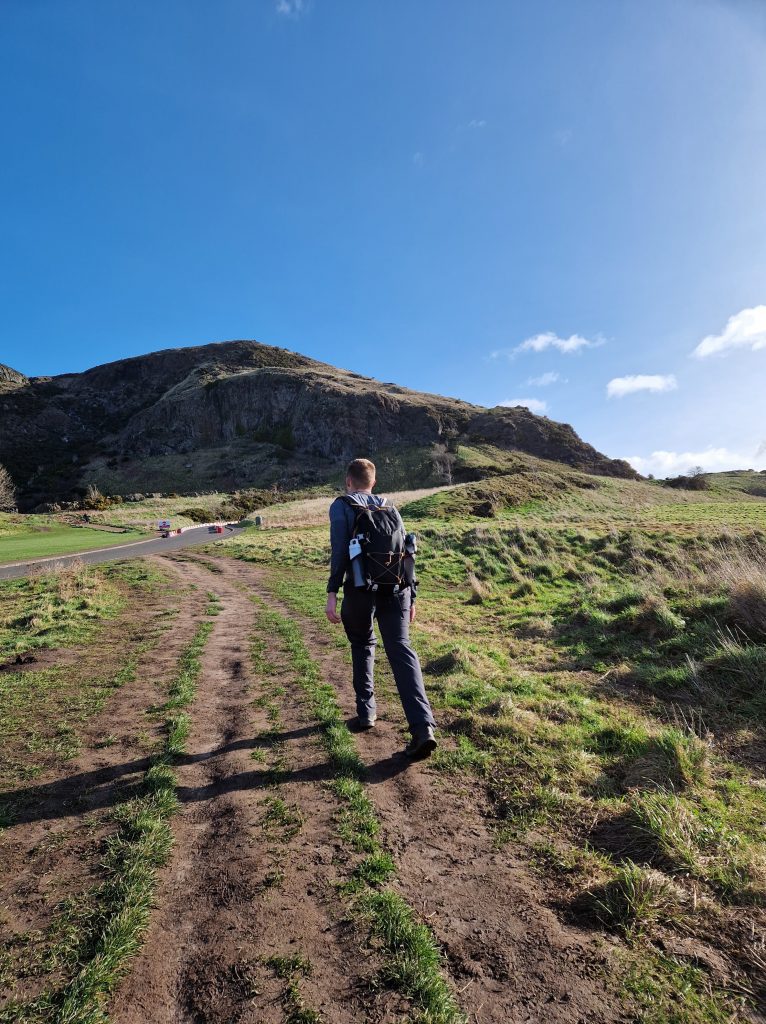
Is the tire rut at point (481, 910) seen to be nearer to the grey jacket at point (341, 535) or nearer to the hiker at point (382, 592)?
the hiker at point (382, 592)

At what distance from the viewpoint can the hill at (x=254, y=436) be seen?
3346 inches

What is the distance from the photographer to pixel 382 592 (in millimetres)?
4535

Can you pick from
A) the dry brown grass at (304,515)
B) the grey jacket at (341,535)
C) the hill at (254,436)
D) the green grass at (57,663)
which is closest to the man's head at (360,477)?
the grey jacket at (341,535)

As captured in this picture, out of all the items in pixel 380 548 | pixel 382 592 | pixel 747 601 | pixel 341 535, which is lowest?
pixel 747 601

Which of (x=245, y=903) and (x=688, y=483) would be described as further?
(x=688, y=483)

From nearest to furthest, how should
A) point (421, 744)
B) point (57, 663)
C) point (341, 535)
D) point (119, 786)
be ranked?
point (119, 786) < point (421, 744) < point (341, 535) < point (57, 663)

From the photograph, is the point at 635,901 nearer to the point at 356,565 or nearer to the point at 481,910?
the point at 481,910

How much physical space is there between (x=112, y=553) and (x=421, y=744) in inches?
996

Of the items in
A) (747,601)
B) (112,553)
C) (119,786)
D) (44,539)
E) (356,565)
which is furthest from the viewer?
(44,539)

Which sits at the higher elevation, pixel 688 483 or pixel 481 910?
pixel 688 483

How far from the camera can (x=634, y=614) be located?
821 centimetres

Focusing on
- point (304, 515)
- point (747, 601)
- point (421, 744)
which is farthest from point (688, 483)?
point (421, 744)

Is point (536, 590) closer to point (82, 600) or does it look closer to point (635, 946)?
point (635, 946)

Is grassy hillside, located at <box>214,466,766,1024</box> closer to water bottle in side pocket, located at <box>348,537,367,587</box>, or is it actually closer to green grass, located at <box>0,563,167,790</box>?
water bottle in side pocket, located at <box>348,537,367,587</box>
